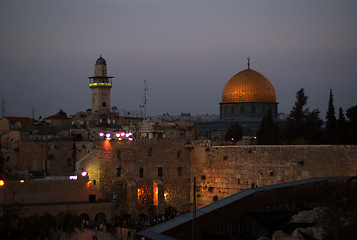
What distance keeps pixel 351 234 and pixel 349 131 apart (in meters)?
21.1

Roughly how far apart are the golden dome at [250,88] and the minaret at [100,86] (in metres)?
11.9

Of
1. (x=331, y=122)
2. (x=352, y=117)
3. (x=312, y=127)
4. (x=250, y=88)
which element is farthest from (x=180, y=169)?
(x=250, y=88)

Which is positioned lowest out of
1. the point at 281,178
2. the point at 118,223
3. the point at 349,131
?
the point at 118,223

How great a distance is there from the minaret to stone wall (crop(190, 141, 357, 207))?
19.1 meters

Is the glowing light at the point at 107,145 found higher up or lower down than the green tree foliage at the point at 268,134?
lower down

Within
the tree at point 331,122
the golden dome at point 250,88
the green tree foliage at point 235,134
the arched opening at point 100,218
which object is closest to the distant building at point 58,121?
the green tree foliage at point 235,134

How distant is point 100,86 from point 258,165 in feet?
80.7

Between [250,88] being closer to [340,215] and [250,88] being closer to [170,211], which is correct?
[170,211]

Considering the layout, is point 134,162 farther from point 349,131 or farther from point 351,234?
point 351,234

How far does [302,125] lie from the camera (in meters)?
44.9

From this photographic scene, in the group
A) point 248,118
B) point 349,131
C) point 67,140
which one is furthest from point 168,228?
point 248,118

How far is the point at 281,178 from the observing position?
34.5 metres

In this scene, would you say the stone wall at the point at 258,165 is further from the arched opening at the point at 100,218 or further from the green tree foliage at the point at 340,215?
the green tree foliage at the point at 340,215

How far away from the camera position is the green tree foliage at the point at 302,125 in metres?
43.2
